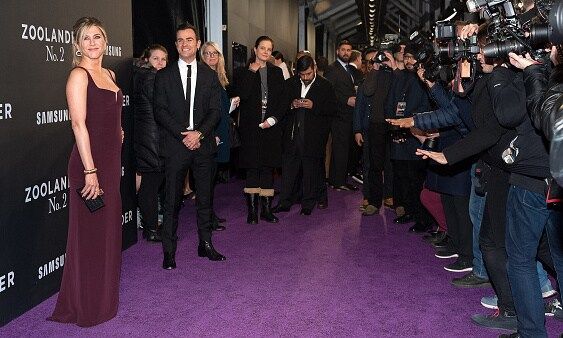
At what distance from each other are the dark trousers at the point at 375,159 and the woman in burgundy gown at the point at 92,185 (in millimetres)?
3324

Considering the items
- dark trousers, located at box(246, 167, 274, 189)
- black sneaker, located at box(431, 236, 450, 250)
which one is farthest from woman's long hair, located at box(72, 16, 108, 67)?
black sneaker, located at box(431, 236, 450, 250)

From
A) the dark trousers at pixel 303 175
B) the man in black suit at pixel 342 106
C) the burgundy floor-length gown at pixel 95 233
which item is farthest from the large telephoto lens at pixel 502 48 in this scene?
the man in black suit at pixel 342 106

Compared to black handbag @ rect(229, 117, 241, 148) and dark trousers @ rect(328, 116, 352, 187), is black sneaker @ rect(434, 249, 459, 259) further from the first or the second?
dark trousers @ rect(328, 116, 352, 187)

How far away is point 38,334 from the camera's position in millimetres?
3332

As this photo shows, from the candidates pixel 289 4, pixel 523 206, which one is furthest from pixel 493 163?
pixel 289 4

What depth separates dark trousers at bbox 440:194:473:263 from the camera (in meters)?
4.48

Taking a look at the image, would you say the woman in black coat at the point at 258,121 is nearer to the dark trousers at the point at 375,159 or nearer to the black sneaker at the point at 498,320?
the dark trousers at the point at 375,159

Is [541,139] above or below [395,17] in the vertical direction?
below

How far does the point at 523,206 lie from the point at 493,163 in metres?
0.53

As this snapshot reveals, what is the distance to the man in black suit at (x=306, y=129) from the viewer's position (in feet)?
21.1

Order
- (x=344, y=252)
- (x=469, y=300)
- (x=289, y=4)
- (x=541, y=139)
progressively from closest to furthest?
(x=541, y=139) < (x=469, y=300) < (x=344, y=252) < (x=289, y=4)

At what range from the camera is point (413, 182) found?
5.87m

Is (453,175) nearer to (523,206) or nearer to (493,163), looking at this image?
(493,163)

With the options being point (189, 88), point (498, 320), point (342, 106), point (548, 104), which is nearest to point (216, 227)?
point (189, 88)
